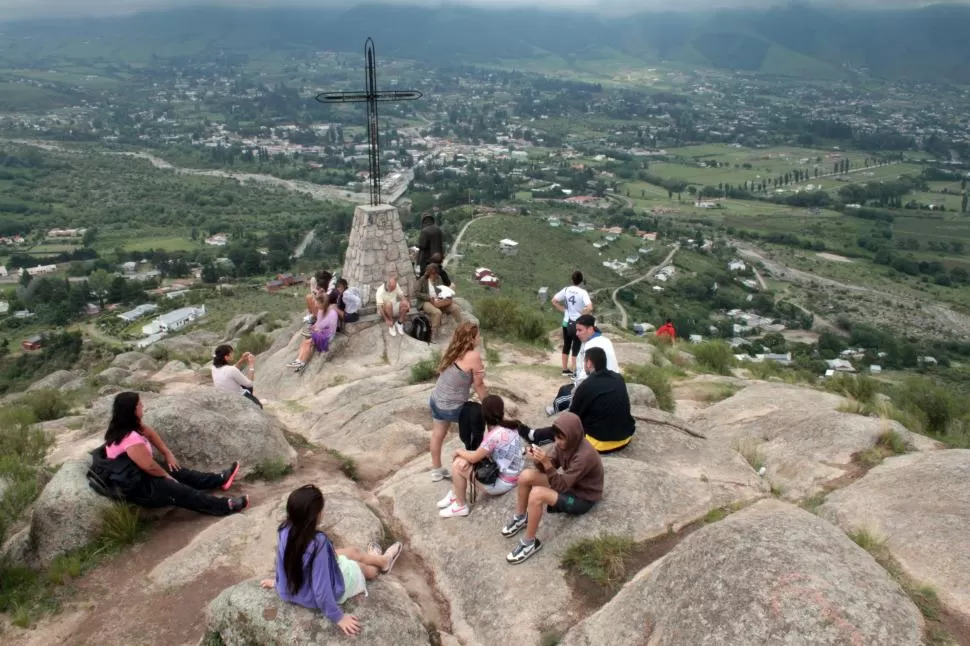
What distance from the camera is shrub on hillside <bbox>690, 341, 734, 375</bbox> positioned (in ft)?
49.0

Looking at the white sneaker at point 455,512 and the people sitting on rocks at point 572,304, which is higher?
the people sitting on rocks at point 572,304

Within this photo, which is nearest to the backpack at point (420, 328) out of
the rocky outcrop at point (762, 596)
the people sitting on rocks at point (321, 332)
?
the people sitting on rocks at point (321, 332)

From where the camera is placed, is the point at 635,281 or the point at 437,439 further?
the point at 635,281

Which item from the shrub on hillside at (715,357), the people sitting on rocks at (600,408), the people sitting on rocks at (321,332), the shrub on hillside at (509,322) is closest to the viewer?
the people sitting on rocks at (600,408)

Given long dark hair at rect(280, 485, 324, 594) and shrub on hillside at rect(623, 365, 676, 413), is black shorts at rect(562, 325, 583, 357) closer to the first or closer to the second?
shrub on hillside at rect(623, 365, 676, 413)

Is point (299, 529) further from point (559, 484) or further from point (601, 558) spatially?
point (601, 558)

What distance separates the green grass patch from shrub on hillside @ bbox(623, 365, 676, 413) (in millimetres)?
5140

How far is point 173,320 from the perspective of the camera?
138 ft

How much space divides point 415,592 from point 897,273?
76.8 m

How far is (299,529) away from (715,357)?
1252 centimetres

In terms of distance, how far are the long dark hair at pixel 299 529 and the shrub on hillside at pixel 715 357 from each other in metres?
→ 11.8

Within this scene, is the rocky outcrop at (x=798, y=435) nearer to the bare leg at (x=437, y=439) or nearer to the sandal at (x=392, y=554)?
the bare leg at (x=437, y=439)

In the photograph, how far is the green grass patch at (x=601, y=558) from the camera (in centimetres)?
533

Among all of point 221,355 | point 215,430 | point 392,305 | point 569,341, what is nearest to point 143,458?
point 215,430
